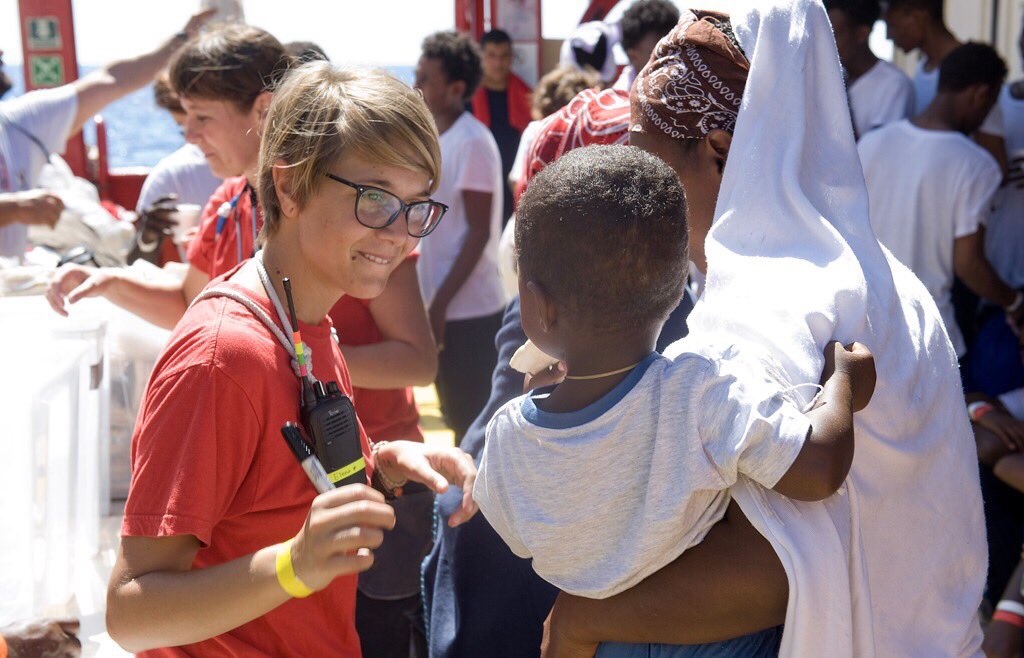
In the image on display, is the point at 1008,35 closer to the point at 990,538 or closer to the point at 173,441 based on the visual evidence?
the point at 990,538

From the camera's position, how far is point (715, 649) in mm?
1350

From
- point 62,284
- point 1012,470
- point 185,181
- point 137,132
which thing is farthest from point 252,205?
point 137,132

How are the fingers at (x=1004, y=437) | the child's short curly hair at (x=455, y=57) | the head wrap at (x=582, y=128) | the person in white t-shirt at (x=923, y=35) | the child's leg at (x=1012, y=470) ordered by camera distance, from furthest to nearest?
the child's short curly hair at (x=455, y=57), the person in white t-shirt at (x=923, y=35), the fingers at (x=1004, y=437), the child's leg at (x=1012, y=470), the head wrap at (x=582, y=128)

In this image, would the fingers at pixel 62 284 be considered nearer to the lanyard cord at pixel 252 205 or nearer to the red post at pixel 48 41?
the lanyard cord at pixel 252 205

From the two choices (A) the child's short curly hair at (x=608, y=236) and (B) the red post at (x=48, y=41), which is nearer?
(A) the child's short curly hair at (x=608, y=236)

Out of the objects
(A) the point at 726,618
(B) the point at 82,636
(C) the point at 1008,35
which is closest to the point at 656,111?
(A) the point at 726,618

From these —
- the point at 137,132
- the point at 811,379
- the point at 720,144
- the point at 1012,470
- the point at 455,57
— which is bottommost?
the point at 137,132

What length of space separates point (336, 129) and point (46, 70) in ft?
25.8

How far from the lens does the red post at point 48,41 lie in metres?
8.42

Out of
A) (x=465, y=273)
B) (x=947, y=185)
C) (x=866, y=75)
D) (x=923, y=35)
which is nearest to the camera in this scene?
(x=947, y=185)

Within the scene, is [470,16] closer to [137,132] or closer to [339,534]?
[339,534]

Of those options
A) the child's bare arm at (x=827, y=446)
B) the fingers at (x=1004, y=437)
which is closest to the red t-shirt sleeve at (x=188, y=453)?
the child's bare arm at (x=827, y=446)

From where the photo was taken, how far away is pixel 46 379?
8.93 feet

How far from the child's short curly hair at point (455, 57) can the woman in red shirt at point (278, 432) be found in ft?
12.9
